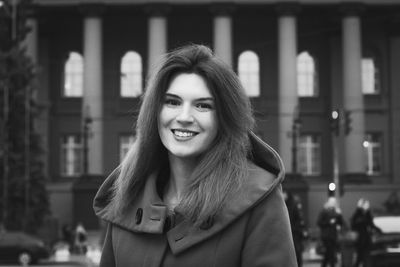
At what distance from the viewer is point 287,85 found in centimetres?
4953

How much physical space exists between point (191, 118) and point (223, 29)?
155ft

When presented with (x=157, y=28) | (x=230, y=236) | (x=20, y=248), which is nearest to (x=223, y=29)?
(x=157, y=28)

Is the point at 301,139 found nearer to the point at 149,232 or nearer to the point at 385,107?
the point at 385,107

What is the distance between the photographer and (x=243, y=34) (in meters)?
55.3

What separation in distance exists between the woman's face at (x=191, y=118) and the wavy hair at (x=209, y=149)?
0.02m

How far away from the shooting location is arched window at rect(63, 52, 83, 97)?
5588 cm

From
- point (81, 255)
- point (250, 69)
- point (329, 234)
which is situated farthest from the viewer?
point (250, 69)

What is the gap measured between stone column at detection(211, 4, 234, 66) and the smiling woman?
46.5 metres

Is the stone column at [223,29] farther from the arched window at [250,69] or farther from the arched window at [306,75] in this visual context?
the arched window at [306,75]

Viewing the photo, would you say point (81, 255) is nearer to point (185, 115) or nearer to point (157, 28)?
point (157, 28)

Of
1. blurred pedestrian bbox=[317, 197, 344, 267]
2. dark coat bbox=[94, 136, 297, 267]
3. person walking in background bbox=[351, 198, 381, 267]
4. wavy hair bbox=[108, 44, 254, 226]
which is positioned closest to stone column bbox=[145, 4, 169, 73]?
blurred pedestrian bbox=[317, 197, 344, 267]

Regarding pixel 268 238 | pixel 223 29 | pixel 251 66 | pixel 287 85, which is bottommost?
pixel 268 238

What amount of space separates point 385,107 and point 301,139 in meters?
4.97

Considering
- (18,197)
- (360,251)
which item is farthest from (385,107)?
(360,251)
